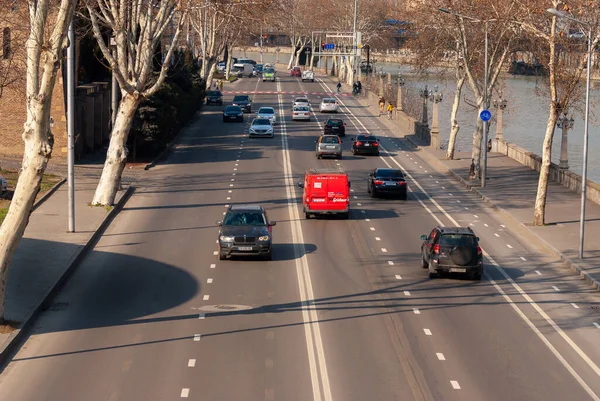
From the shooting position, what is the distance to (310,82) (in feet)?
429

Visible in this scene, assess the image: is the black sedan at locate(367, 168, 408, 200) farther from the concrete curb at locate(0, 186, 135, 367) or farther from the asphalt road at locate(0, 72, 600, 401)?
the concrete curb at locate(0, 186, 135, 367)

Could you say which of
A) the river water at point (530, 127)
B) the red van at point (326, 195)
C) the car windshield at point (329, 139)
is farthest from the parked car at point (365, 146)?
the red van at point (326, 195)

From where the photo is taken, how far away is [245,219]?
31.5 meters

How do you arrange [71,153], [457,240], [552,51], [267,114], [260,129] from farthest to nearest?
[267,114]
[260,129]
[552,51]
[71,153]
[457,240]

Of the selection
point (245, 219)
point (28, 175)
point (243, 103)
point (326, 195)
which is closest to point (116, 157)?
point (326, 195)

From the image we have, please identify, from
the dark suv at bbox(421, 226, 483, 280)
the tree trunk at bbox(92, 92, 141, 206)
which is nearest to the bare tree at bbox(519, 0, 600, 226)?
the dark suv at bbox(421, 226, 483, 280)

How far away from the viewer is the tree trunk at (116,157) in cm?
3928

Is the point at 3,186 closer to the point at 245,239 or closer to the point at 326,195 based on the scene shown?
the point at 326,195

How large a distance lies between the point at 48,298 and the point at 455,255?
11292 mm

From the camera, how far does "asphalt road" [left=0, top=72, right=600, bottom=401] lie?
18906mm

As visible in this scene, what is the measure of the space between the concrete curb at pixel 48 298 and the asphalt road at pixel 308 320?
9.4 inches

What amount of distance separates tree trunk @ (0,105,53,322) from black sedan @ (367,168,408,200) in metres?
23.7

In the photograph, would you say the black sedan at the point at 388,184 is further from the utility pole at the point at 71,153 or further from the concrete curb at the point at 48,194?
the utility pole at the point at 71,153

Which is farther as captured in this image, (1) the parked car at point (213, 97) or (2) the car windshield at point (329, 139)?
(1) the parked car at point (213, 97)
